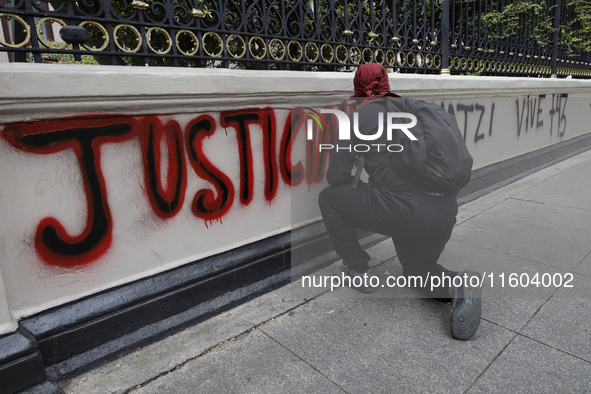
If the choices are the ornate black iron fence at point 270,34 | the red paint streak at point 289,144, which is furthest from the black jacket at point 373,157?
the ornate black iron fence at point 270,34

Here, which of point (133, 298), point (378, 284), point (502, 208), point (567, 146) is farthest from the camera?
point (567, 146)

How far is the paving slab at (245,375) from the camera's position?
2.16m

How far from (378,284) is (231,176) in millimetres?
1426

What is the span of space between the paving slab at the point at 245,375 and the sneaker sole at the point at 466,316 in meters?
0.84

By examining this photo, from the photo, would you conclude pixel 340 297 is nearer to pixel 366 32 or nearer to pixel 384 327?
pixel 384 327

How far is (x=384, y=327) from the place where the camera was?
2664 millimetres

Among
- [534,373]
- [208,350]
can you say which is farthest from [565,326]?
[208,350]

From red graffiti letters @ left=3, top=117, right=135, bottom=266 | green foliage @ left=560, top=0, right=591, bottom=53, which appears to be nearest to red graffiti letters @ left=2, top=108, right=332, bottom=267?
red graffiti letters @ left=3, top=117, right=135, bottom=266

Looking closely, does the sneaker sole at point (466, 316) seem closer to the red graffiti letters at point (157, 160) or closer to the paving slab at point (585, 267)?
the paving slab at point (585, 267)

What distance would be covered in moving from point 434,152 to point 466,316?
994 mm

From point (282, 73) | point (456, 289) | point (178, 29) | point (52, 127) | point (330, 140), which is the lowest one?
point (456, 289)

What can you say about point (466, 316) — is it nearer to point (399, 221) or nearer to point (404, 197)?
point (399, 221)

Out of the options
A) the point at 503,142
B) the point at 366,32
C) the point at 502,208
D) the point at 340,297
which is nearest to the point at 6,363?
the point at 340,297

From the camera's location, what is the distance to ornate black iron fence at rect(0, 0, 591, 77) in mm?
2377
